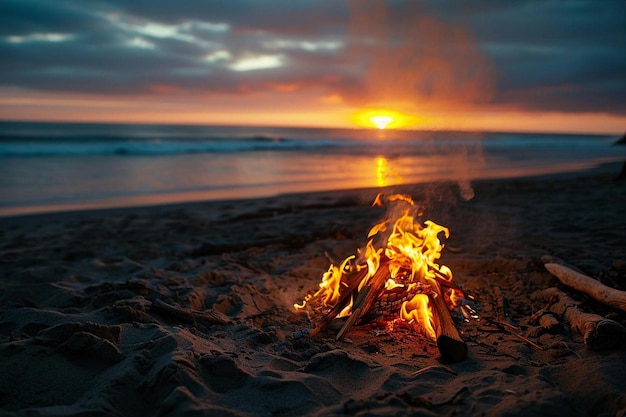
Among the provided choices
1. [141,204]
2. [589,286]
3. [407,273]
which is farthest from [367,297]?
[141,204]

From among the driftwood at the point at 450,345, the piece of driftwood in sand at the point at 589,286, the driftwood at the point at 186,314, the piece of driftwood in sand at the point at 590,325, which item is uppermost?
the piece of driftwood in sand at the point at 589,286

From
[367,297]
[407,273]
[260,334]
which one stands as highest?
[407,273]

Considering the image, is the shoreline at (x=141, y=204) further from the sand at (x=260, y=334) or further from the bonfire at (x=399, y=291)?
the bonfire at (x=399, y=291)

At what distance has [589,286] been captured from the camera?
416 centimetres

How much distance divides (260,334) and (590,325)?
266 cm

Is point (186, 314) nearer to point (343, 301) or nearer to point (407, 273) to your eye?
point (343, 301)

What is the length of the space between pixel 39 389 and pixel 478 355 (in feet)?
10.1

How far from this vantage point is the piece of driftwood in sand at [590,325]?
11.0 feet

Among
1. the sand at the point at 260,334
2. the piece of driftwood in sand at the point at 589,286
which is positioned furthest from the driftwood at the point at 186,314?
the piece of driftwood in sand at the point at 589,286

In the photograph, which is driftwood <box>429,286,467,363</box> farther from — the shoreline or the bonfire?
the shoreline

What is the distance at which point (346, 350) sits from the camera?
366cm

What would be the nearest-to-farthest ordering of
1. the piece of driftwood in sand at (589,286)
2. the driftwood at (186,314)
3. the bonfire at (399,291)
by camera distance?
the piece of driftwood in sand at (589,286), the bonfire at (399,291), the driftwood at (186,314)

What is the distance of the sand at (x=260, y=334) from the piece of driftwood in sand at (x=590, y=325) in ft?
0.26

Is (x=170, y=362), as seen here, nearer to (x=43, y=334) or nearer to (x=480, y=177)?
(x=43, y=334)
